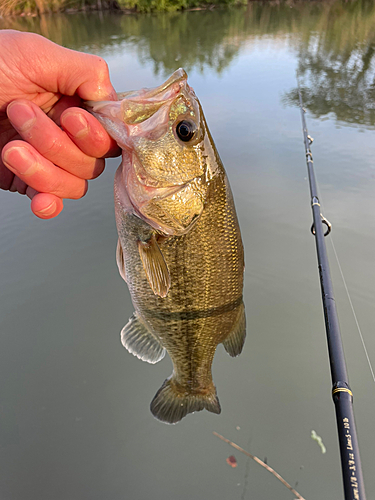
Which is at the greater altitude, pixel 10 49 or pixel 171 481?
pixel 10 49

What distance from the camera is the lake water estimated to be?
238 cm

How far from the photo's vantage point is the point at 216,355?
3098 millimetres

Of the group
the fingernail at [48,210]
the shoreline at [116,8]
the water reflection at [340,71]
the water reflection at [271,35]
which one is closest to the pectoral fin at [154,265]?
the fingernail at [48,210]

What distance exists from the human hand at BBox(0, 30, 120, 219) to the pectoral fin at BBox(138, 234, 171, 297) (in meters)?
0.42

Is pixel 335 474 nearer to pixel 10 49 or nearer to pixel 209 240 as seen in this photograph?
pixel 209 240

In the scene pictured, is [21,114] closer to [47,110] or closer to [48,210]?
[47,110]

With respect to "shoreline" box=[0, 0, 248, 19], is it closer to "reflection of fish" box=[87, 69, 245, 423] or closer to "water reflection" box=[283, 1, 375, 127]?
"water reflection" box=[283, 1, 375, 127]

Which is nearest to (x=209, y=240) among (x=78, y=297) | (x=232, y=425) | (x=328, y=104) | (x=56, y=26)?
(x=232, y=425)

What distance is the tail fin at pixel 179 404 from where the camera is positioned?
179cm

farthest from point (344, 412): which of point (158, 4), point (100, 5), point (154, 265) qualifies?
point (100, 5)

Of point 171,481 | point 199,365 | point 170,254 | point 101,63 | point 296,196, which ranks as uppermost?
point 101,63

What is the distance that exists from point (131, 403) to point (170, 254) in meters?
1.84

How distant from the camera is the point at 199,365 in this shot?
1802 mm

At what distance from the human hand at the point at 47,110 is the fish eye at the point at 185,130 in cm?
28
